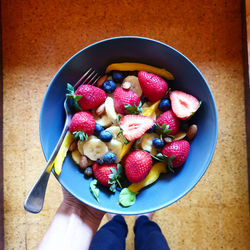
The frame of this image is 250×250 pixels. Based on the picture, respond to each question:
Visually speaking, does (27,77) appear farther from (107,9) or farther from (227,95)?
(227,95)

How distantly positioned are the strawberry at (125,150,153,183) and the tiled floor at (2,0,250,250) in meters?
0.49

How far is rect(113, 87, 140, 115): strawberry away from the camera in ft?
2.79

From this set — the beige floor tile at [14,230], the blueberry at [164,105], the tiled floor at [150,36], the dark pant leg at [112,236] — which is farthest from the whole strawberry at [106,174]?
the beige floor tile at [14,230]

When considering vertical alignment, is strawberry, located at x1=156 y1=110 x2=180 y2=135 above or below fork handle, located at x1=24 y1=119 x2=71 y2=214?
above

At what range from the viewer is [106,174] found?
0.84m

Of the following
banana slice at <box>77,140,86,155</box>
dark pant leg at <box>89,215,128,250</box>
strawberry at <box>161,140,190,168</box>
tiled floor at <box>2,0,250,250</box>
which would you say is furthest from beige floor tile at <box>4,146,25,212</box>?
strawberry at <box>161,140,190,168</box>

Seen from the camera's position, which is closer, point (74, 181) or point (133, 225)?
point (74, 181)

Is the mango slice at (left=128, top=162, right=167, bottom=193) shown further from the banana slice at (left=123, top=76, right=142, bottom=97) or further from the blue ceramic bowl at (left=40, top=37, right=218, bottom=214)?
the banana slice at (left=123, top=76, right=142, bottom=97)

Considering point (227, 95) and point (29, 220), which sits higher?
point (227, 95)

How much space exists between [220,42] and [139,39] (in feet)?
1.85

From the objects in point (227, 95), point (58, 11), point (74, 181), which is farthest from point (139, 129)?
point (58, 11)

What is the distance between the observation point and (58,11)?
1.24 meters

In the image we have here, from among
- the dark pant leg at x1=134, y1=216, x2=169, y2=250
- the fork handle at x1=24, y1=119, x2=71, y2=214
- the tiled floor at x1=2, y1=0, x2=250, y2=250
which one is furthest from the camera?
the tiled floor at x1=2, y1=0, x2=250, y2=250

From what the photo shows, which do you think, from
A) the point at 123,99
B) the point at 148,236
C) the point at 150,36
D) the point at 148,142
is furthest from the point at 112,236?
the point at 150,36
